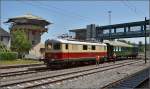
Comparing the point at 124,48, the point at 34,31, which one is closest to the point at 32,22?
the point at 34,31

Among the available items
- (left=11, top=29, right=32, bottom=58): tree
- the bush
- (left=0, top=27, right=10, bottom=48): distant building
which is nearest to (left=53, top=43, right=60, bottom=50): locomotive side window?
the bush

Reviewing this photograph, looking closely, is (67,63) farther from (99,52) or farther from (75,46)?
(99,52)

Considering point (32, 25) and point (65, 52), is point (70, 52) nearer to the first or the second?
point (65, 52)

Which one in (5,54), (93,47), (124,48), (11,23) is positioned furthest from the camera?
(11,23)

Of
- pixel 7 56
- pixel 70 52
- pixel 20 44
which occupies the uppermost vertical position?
pixel 20 44

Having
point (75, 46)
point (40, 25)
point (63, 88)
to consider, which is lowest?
point (63, 88)

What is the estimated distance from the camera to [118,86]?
15773mm

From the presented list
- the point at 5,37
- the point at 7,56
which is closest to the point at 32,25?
the point at 5,37

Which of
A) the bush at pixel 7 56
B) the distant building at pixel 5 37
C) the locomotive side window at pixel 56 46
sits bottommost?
the bush at pixel 7 56

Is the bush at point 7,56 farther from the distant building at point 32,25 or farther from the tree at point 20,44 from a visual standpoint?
the distant building at point 32,25

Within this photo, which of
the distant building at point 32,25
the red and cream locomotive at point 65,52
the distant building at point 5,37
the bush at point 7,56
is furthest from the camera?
the distant building at point 32,25

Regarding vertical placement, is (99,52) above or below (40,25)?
below

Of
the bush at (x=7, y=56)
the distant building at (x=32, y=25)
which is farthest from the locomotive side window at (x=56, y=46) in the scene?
the distant building at (x=32, y=25)

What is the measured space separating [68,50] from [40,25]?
171ft
